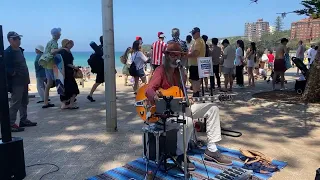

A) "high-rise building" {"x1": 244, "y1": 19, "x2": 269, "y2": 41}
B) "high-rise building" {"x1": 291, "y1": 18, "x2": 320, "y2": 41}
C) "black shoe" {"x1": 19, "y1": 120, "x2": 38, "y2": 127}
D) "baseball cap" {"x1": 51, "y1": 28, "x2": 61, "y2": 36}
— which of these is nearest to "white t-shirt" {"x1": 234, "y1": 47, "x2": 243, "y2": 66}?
"high-rise building" {"x1": 291, "y1": 18, "x2": 320, "y2": 41}

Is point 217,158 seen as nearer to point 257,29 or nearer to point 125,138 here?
point 125,138

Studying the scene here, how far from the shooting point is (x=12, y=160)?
333 cm

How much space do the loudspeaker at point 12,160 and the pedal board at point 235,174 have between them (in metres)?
2.15

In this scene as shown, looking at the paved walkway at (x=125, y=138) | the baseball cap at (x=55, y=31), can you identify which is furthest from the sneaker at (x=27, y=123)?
the baseball cap at (x=55, y=31)

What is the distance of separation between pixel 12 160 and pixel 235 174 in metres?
2.43

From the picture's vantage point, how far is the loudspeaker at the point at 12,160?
3.25 m

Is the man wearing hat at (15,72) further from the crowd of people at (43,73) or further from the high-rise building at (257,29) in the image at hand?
the high-rise building at (257,29)

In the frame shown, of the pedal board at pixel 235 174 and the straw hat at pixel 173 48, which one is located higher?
the straw hat at pixel 173 48

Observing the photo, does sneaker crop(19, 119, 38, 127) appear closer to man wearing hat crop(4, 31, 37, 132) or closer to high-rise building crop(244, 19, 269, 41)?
man wearing hat crop(4, 31, 37, 132)

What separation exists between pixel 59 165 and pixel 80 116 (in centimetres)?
278

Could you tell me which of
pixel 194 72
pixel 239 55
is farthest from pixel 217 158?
pixel 239 55

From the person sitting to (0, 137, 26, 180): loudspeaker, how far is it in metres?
1.52

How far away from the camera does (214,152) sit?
3.91 meters

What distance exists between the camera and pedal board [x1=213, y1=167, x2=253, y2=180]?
11.0ft
